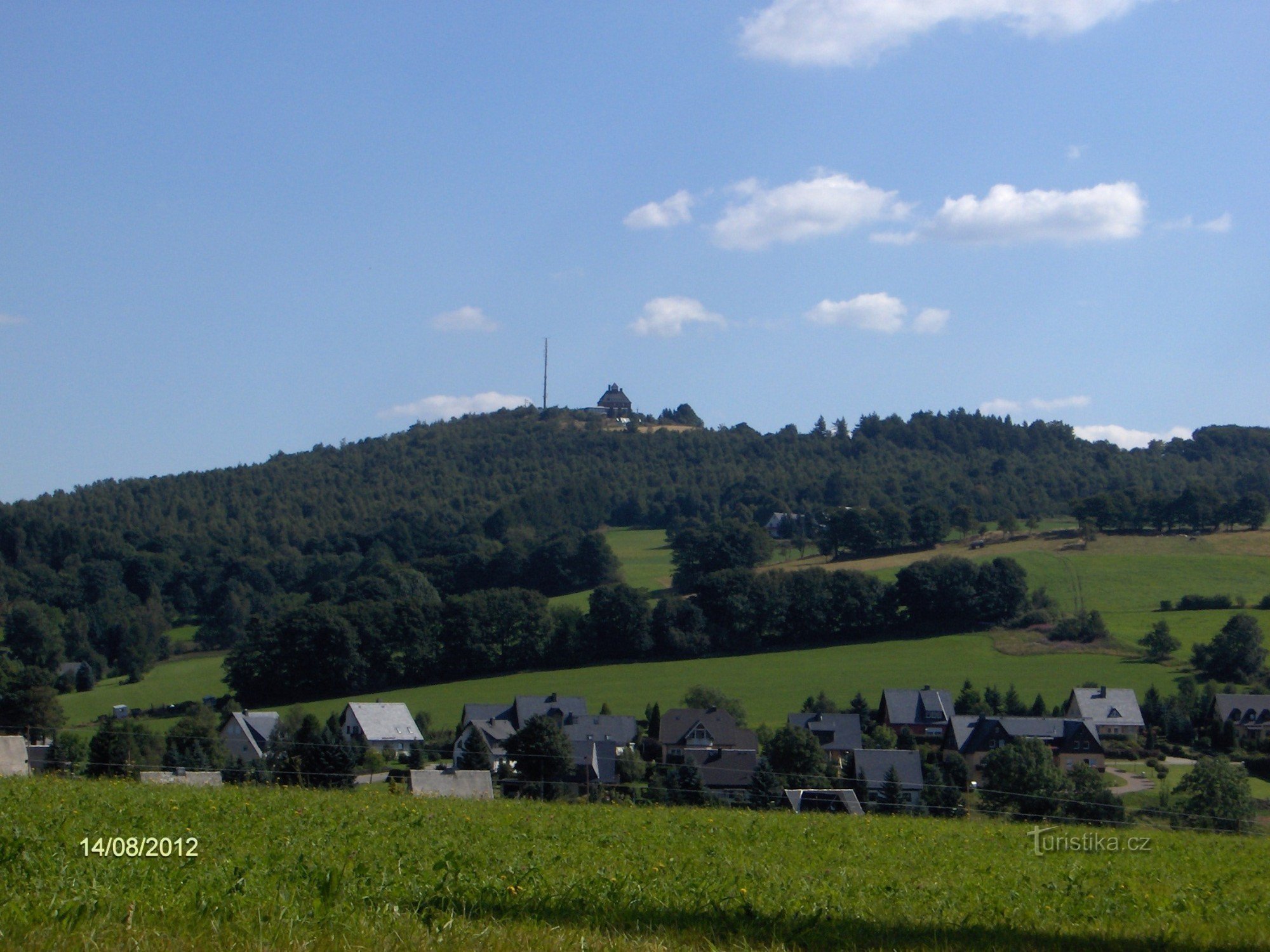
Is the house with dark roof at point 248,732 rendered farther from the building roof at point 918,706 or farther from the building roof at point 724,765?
the building roof at point 918,706

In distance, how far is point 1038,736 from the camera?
4444 cm

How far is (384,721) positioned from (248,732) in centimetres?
789

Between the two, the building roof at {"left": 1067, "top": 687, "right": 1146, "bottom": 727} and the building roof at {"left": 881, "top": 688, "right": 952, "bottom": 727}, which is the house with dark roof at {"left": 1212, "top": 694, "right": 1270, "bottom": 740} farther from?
the building roof at {"left": 881, "top": 688, "right": 952, "bottom": 727}

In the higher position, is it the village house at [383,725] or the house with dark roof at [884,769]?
the house with dark roof at [884,769]

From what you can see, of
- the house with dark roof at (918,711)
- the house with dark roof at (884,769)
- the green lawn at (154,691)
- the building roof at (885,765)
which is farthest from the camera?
the green lawn at (154,691)

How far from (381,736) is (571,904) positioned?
162ft

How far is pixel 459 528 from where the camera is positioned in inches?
5027

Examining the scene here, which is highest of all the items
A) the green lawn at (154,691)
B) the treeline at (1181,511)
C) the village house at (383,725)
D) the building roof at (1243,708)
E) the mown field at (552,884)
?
the treeline at (1181,511)

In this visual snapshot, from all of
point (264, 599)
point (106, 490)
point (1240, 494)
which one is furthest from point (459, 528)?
point (1240, 494)

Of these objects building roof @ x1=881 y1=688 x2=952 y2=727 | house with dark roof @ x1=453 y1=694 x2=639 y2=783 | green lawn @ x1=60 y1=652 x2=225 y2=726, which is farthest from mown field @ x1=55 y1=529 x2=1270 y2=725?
building roof @ x1=881 y1=688 x2=952 y2=727

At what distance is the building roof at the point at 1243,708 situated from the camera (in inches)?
2020

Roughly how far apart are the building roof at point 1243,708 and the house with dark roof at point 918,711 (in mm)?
12350

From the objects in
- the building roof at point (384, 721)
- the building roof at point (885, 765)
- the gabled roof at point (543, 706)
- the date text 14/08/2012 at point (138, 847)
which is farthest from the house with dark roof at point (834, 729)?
the date text 14/08/2012 at point (138, 847)

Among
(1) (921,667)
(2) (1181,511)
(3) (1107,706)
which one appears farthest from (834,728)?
(2) (1181,511)
